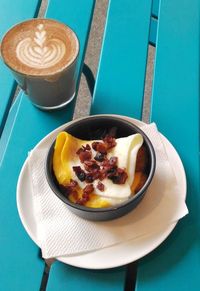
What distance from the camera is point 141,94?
68 centimetres

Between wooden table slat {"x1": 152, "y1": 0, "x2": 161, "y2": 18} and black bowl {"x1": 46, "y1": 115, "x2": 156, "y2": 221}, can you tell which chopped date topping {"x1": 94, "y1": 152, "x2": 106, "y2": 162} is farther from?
wooden table slat {"x1": 152, "y1": 0, "x2": 161, "y2": 18}

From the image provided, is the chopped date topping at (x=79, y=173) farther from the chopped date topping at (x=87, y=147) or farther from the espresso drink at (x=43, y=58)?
the espresso drink at (x=43, y=58)

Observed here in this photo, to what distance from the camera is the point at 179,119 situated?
25.3 inches

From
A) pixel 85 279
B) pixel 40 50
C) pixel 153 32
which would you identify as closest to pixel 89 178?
pixel 85 279

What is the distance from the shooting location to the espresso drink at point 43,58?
597 millimetres

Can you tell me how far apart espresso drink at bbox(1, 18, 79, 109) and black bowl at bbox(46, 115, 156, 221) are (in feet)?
0.32

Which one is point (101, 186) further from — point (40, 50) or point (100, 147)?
point (40, 50)

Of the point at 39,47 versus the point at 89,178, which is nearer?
the point at 89,178

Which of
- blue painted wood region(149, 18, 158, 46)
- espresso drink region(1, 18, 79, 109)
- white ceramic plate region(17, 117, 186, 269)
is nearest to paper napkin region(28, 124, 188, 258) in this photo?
white ceramic plate region(17, 117, 186, 269)

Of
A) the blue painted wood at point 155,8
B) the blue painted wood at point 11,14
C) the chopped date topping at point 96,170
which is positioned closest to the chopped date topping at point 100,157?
the chopped date topping at point 96,170

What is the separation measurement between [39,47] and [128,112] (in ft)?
0.59

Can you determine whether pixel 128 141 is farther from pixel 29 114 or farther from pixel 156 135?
pixel 29 114

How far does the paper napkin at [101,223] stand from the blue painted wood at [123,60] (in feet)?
0.52

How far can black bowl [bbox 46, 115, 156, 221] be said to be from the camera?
0.48 metres
